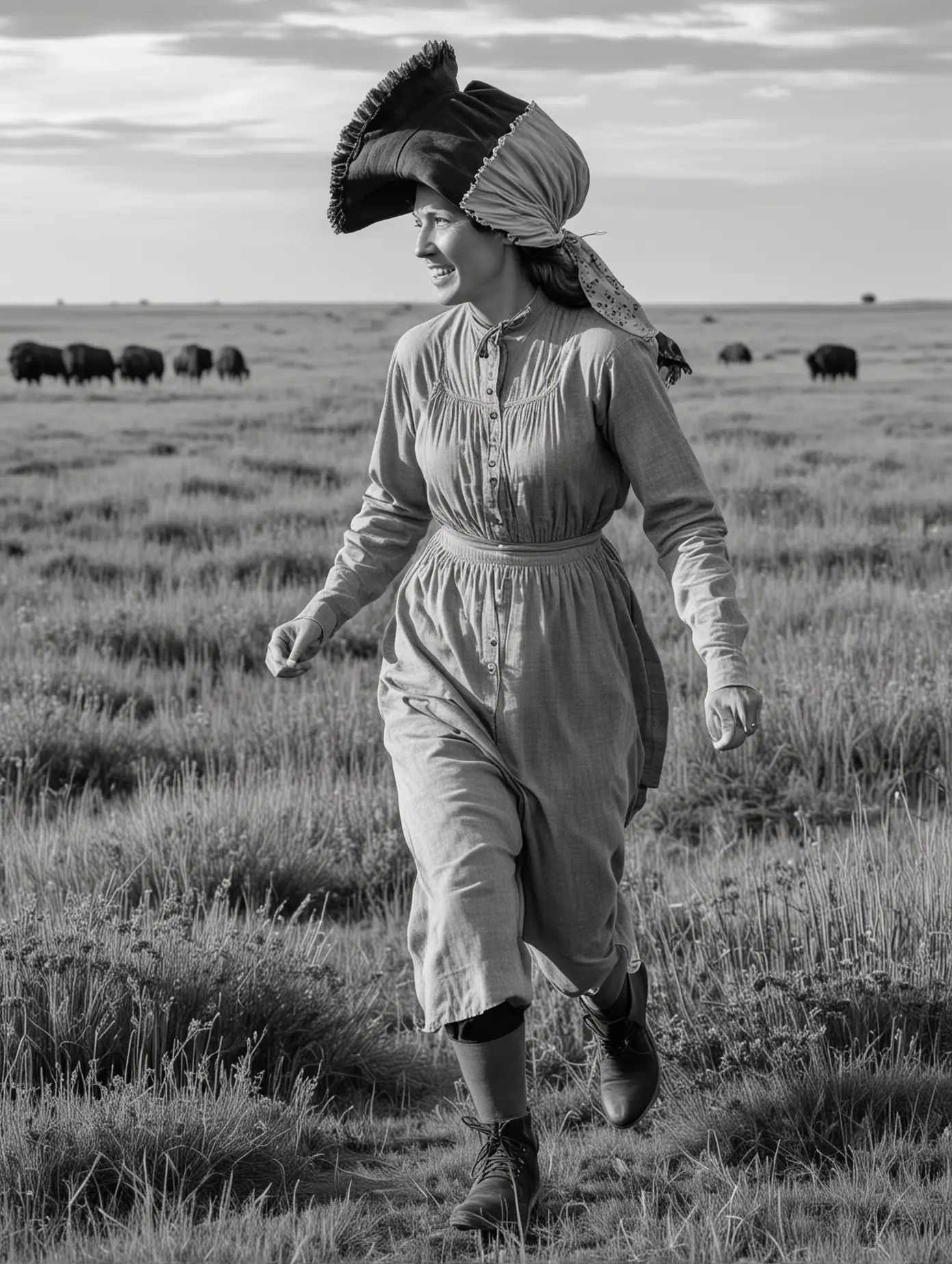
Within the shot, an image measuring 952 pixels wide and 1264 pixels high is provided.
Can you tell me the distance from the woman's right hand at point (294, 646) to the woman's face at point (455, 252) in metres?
0.75

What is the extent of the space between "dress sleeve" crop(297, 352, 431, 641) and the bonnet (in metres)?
0.41

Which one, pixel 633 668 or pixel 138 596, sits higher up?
pixel 633 668

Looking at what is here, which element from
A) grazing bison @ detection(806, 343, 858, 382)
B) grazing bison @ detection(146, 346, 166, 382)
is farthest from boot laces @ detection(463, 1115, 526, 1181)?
grazing bison @ detection(146, 346, 166, 382)

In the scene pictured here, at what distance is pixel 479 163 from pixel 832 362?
46.6 meters

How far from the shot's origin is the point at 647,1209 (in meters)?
2.94

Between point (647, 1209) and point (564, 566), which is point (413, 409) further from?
point (647, 1209)

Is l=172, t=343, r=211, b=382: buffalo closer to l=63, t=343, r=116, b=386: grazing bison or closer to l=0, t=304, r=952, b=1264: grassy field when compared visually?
l=63, t=343, r=116, b=386: grazing bison

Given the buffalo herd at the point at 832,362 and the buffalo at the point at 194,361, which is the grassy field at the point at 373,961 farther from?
the buffalo at the point at 194,361

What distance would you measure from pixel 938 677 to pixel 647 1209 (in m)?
4.22

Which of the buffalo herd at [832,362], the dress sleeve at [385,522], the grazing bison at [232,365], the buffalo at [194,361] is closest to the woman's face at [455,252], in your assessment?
the dress sleeve at [385,522]

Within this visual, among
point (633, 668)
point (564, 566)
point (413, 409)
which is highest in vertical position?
point (413, 409)

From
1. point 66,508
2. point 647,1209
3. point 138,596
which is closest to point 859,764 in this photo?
point 647,1209

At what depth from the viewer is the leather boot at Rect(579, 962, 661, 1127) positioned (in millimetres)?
3406

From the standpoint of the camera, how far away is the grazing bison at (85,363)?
47031mm
